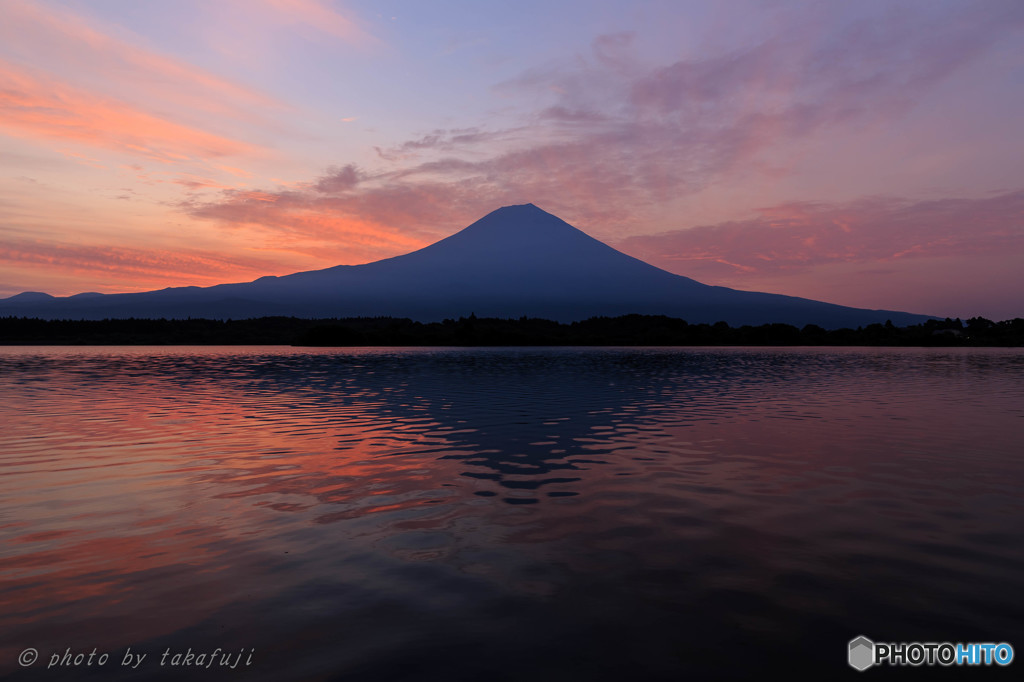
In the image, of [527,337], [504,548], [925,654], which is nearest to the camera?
[925,654]

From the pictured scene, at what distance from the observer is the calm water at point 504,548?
639 centimetres

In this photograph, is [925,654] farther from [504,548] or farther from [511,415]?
[511,415]

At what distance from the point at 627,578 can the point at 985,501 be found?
29.1 feet

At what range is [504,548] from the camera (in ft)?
30.7

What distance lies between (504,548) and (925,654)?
17.6 ft

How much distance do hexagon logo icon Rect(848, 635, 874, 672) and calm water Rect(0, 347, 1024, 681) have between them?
0.14 metres

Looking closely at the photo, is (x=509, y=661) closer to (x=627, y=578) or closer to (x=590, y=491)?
(x=627, y=578)

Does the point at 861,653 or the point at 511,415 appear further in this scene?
the point at 511,415

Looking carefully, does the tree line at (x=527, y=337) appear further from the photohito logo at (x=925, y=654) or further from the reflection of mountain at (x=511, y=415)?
the photohito logo at (x=925, y=654)

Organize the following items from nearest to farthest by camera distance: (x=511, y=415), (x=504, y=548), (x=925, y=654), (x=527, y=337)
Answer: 1. (x=925, y=654)
2. (x=504, y=548)
3. (x=511, y=415)
4. (x=527, y=337)

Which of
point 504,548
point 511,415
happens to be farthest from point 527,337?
point 504,548

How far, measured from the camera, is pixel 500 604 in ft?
24.0

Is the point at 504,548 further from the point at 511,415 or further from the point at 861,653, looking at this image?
the point at 511,415

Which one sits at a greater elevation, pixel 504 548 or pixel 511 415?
pixel 504 548
